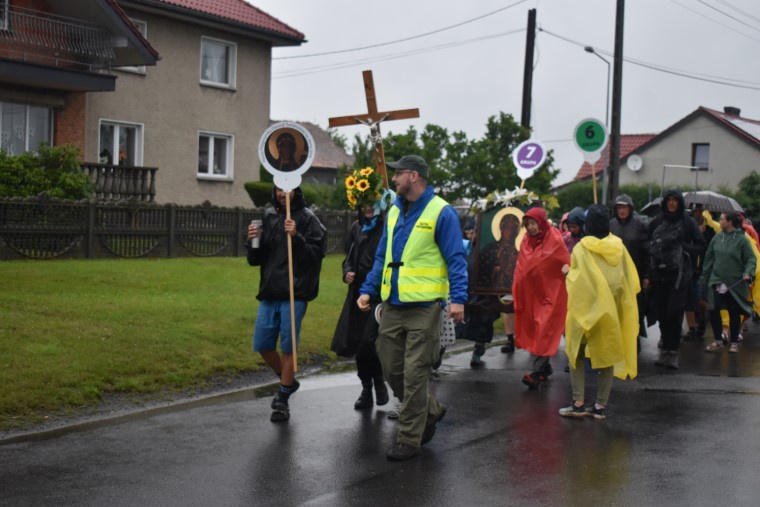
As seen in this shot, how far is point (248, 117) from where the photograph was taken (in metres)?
31.8

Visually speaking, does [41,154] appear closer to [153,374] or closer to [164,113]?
[164,113]

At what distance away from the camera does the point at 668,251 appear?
12266 mm

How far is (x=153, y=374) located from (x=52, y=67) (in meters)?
16.0

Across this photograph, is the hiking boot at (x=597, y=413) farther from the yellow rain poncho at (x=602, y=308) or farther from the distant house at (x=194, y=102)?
the distant house at (x=194, y=102)

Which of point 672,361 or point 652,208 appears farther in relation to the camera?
point 652,208

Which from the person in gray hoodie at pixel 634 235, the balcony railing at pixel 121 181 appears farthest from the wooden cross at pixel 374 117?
the balcony railing at pixel 121 181

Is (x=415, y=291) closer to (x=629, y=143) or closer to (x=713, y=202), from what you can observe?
(x=713, y=202)

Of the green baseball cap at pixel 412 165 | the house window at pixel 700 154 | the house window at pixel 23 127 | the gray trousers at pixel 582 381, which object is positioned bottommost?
the gray trousers at pixel 582 381

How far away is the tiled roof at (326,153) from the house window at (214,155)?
36598mm

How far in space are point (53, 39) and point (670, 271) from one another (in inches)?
705

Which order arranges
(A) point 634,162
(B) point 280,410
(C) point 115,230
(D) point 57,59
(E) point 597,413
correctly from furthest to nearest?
(A) point 634,162, (D) point 57,59, (C) point 115,230, (E) point 597,413, (B) point 280,410

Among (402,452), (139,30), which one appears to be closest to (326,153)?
(139,30)

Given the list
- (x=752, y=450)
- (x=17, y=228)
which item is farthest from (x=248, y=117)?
(x=752, y=450)

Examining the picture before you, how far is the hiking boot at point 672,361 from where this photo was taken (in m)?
12.0
